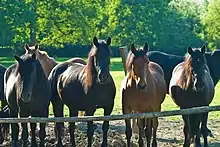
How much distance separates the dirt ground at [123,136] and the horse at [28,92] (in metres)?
1.03

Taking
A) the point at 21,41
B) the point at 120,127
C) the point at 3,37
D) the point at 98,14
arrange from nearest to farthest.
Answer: the point at 120,127
the point at 3,37
the point at 21,41
the point at 98,14

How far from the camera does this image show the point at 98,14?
41.7 metres

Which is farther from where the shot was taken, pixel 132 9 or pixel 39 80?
pixel 132 9

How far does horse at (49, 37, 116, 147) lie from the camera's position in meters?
6.73

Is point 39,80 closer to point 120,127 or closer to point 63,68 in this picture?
point 63,68

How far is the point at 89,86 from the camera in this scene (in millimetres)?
7152

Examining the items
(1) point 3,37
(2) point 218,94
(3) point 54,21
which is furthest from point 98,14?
(2) point 218,94

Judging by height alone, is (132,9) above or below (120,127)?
above

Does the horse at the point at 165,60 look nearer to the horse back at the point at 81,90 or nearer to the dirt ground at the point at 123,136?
the dirt ground at the point at 123,136

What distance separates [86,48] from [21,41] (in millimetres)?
12695

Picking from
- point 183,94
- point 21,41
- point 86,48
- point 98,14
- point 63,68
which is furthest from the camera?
point 86,48

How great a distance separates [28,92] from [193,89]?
2.56 metres

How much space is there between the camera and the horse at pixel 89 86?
673 cm

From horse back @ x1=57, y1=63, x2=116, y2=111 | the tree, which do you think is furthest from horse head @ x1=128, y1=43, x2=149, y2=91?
the tree
